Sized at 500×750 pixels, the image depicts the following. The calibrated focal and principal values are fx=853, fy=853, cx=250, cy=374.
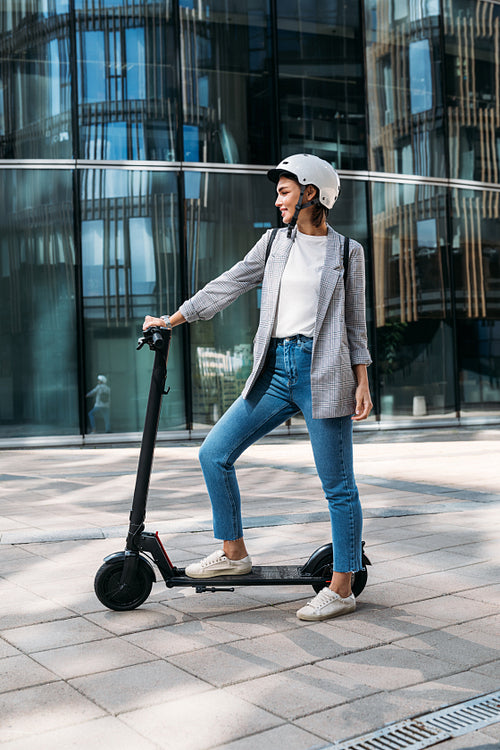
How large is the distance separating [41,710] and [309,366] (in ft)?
5.64

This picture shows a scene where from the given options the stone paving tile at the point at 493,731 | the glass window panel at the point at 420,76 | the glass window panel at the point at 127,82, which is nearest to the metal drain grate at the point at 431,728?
the stone paving tile at the point at 493,731

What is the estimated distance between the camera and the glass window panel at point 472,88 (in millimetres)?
16125

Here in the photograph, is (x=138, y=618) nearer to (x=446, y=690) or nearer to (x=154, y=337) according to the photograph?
(x=154, y=337)

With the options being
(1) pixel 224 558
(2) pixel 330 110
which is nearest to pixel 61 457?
(2) pixel 330 110

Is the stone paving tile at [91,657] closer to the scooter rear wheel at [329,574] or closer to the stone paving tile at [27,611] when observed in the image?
the stone paving tile at [27,611]

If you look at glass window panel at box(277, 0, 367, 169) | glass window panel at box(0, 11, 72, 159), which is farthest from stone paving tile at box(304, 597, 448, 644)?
glass window panel at box(277, 0, 367, 169)

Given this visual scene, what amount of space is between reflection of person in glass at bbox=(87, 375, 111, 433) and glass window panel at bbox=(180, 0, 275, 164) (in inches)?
159

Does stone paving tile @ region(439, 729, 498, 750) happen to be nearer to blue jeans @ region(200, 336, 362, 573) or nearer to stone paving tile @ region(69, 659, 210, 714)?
stone paving tile @ region(69, 659, 210, 714)

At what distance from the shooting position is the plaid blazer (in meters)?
3.58

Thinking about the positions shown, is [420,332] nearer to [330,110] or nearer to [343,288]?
[330,110]

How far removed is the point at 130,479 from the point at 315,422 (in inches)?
229

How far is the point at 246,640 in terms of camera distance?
11.1ft

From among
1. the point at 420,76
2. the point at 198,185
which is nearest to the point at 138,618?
the point at 198,185

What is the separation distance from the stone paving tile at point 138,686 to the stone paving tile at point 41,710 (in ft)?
0.15
